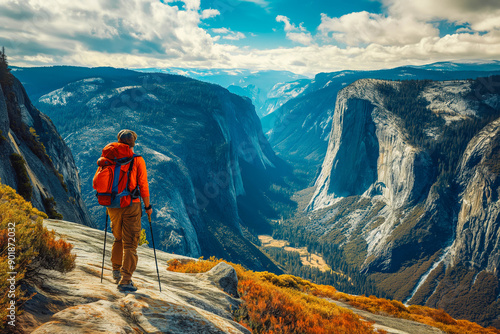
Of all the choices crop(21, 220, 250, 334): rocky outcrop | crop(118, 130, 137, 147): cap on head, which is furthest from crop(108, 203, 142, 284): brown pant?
crop(118, 130, 137, 147): cap on head

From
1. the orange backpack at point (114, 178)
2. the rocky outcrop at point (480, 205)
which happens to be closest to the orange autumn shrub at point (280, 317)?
the orange backpack at point (114, 178)

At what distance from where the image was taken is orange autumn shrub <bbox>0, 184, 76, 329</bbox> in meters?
4.40

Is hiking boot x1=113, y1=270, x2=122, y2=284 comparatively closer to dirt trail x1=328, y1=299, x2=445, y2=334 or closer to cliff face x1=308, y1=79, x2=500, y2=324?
dirt trail x1=328, y1=299, x2=445, y2=334

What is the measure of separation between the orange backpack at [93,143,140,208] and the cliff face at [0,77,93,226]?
1507cm

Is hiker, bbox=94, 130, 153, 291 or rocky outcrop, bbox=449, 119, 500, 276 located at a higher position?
hiker, bbox=94, 130, 153, 291

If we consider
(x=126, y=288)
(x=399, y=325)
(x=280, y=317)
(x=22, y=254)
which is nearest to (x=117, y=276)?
(x=126, y=288)

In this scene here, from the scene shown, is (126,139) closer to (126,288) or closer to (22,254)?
(22,254)

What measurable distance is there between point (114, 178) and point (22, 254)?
2.49 meters

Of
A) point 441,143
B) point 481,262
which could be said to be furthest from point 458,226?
point 441,143

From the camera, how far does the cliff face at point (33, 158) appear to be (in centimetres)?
1922

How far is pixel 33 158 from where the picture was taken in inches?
1044

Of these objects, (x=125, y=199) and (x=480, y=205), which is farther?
(x=480, y=205)

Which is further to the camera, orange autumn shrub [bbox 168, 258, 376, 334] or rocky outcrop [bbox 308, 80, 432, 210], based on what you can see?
rocky outcrop [bbox 308, 80, 432, 210]

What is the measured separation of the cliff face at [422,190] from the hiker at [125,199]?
119949 mm
